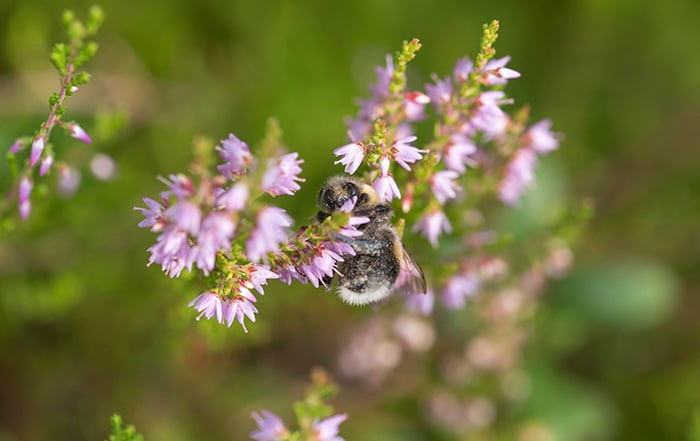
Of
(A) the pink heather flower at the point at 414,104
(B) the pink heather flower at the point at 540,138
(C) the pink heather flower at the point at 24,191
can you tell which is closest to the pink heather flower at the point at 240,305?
(C) the pink heather flower at the point at 24,191

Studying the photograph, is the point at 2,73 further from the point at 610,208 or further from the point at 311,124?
the point at 610,208

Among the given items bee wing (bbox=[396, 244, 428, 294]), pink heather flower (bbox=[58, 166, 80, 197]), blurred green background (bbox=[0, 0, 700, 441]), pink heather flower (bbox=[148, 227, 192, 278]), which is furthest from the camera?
blurred green background (bbox=[0, 0, 700, 441])

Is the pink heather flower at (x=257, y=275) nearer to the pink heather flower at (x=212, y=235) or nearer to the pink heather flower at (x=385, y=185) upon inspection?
the pink heather flower at (x=212, y=235)

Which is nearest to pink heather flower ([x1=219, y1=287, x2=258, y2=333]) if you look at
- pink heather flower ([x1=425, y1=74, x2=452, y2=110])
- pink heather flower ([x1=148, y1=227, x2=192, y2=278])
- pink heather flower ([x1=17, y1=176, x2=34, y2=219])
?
pink heather flower ([x1=148, y1=227, x2=192, y2=278])

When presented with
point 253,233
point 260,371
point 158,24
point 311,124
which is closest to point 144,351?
point 260,371

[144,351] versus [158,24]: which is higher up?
[158,24]

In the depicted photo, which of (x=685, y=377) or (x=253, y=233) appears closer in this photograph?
(x=253, y=233)

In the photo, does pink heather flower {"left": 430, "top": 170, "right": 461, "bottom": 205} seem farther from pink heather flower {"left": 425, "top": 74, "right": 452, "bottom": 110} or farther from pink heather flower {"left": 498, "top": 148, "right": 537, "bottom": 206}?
pink heather flower {"left": 498, "top": 148, "right": 537, "bottom": 206}
